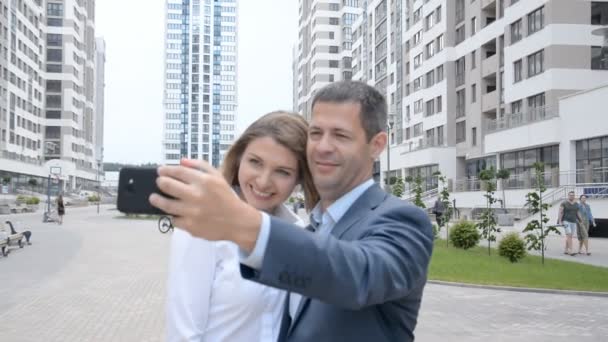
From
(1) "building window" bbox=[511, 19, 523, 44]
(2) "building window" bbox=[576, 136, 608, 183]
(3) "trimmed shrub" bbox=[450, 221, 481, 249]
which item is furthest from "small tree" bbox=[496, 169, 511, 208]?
(3) "trimmed shrub" bbox=[450, 221, 481, 249]

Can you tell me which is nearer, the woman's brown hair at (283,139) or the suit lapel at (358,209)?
the suit lapel at (358,209)

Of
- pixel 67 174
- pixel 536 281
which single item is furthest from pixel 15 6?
pixel 536 281

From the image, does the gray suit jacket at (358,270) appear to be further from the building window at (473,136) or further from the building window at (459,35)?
the building window at (459,35)

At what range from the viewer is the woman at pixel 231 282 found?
2107mm

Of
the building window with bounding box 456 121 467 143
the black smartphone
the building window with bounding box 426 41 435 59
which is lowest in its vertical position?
the black smartphone

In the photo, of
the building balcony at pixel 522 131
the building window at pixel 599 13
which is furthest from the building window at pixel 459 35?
the building window at pixel 599 13

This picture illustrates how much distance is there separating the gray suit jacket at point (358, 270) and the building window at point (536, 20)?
128 feet

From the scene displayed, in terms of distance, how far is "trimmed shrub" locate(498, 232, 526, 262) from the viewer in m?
15.7

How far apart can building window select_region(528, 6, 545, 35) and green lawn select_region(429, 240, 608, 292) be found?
24.4m

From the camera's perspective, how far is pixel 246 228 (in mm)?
1087

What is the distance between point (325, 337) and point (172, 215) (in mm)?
713

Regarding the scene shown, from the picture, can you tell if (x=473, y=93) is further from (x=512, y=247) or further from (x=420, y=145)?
(x=512, y=247)

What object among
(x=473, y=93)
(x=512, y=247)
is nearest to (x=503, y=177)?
(x=473, y=93)

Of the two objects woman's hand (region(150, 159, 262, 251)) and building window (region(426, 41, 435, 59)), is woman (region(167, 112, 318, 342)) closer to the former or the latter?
woman's hand (region(150, 159, 262, 251))
